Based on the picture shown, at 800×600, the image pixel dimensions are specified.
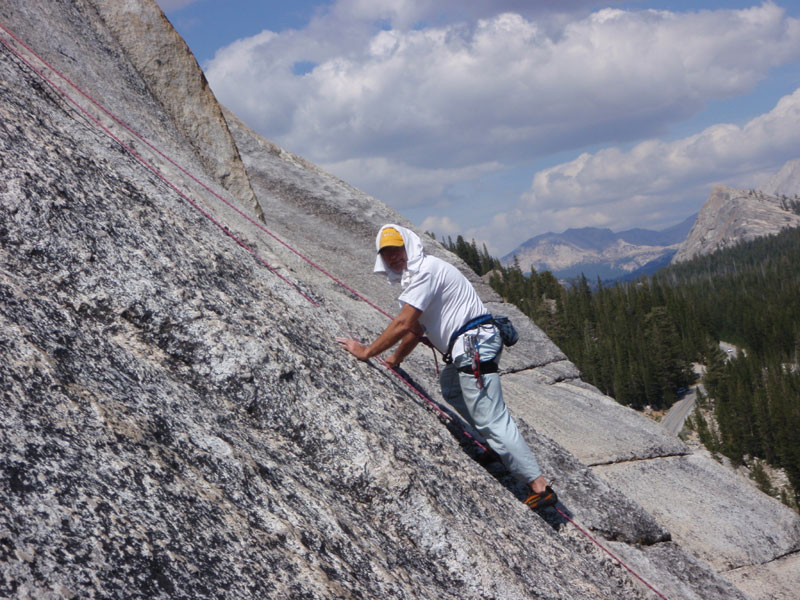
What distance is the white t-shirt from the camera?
22.3 feet

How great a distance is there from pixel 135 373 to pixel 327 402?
5.59ft

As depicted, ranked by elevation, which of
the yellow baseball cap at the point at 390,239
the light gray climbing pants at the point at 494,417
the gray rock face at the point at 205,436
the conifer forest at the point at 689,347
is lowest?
the gray rock face at the point at 205,436

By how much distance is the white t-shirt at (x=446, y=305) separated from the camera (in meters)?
6.81

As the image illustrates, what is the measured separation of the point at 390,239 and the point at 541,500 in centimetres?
335

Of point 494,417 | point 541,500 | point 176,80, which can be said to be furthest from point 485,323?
point 176,80

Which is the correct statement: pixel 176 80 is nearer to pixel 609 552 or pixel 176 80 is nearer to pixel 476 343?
pixel 476 343

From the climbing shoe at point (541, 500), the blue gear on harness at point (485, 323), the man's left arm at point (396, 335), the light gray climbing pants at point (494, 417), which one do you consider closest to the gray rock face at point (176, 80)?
the man's left arm at point (396, 335)

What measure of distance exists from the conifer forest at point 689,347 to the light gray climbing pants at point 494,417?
71.0 meters

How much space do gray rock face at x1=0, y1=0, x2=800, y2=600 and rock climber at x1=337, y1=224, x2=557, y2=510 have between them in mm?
433

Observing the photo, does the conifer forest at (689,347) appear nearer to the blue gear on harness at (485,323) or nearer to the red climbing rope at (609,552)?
the red climbing rope at (609,552)

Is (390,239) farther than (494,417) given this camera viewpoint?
No

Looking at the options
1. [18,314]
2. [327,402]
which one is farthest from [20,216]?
[327,402]

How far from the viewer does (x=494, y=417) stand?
705 cm

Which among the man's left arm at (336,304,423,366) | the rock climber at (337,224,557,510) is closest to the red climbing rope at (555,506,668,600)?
the rock climber at (337,224,557,510)
